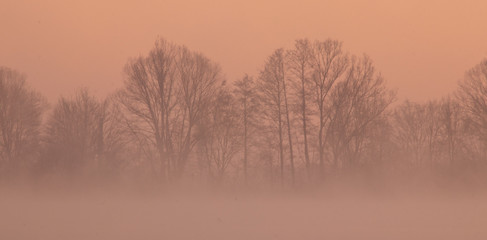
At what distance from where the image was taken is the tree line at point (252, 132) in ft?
88.6

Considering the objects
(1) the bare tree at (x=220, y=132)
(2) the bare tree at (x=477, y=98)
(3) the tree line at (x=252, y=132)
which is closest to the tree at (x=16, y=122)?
(3) the tree line at (x=252, y=132)

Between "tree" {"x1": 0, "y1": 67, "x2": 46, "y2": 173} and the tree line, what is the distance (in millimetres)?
64

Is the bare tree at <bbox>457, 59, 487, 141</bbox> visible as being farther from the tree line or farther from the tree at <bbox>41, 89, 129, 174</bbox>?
the tree at <bbox>41, 89, 129, 174</bbox>

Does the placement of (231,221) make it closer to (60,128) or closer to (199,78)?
(199,78)

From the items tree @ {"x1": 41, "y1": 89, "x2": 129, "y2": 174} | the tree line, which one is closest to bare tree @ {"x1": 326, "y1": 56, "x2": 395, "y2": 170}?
the tree line

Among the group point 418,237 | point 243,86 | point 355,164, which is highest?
point 243,86

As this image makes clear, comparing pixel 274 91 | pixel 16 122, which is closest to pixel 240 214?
pixel 274 91

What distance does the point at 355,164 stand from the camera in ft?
89.6

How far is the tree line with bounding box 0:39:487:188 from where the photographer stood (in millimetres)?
27016

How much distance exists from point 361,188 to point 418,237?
13.1 metres

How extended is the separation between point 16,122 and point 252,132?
44.3ft

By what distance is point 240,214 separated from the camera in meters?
17.0

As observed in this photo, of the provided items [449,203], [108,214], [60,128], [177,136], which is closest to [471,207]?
[449,203]

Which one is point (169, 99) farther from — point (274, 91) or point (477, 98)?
point (477, 98)
